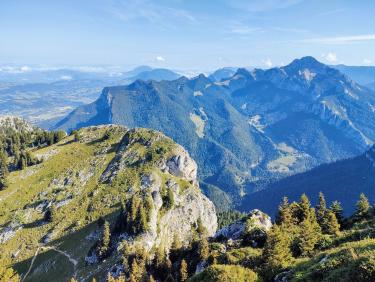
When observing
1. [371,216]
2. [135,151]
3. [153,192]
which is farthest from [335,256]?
[135,151]

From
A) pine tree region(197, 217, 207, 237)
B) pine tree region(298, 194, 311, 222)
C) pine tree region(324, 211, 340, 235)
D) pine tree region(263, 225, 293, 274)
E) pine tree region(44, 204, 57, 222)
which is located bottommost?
pine tree region(197, 217, 207, 237)

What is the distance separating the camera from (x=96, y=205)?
151 meters

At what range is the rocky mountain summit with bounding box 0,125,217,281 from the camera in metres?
126

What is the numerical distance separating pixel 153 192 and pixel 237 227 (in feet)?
221

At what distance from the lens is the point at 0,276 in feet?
236

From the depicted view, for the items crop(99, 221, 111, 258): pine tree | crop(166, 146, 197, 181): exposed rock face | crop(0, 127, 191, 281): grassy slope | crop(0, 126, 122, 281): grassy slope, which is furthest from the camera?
crop(166, 146, 197, 181): exposed rock face

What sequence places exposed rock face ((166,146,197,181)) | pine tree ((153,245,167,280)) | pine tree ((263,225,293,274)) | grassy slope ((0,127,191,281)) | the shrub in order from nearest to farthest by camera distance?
the shrub < pine tree ((263,225,293,274)) < pine tree ((153,245,167,280)) < grassy slope ((0,127,191,281)) < exposed rock face ((166,146,197,181))

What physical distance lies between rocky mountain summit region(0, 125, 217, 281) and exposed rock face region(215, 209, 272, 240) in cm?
3518

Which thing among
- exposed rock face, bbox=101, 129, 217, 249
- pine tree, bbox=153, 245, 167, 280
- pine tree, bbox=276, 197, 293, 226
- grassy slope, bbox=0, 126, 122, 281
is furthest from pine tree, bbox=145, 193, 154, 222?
pine tree, bbox=276, 197, 293, 226

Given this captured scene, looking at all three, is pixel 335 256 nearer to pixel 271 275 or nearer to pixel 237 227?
pixel 271 275

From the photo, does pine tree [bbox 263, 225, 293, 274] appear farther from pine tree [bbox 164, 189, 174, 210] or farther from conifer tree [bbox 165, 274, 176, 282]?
pine tree [bbox 164, 189, 174, 210]

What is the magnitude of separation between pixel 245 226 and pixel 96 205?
8618cm

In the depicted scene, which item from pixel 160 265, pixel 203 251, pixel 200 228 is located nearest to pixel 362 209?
pixel 203 251

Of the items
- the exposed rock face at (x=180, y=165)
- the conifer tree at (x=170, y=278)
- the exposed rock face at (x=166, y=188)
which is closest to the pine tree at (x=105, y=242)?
the exposed rock face at (x=166, y=188)
